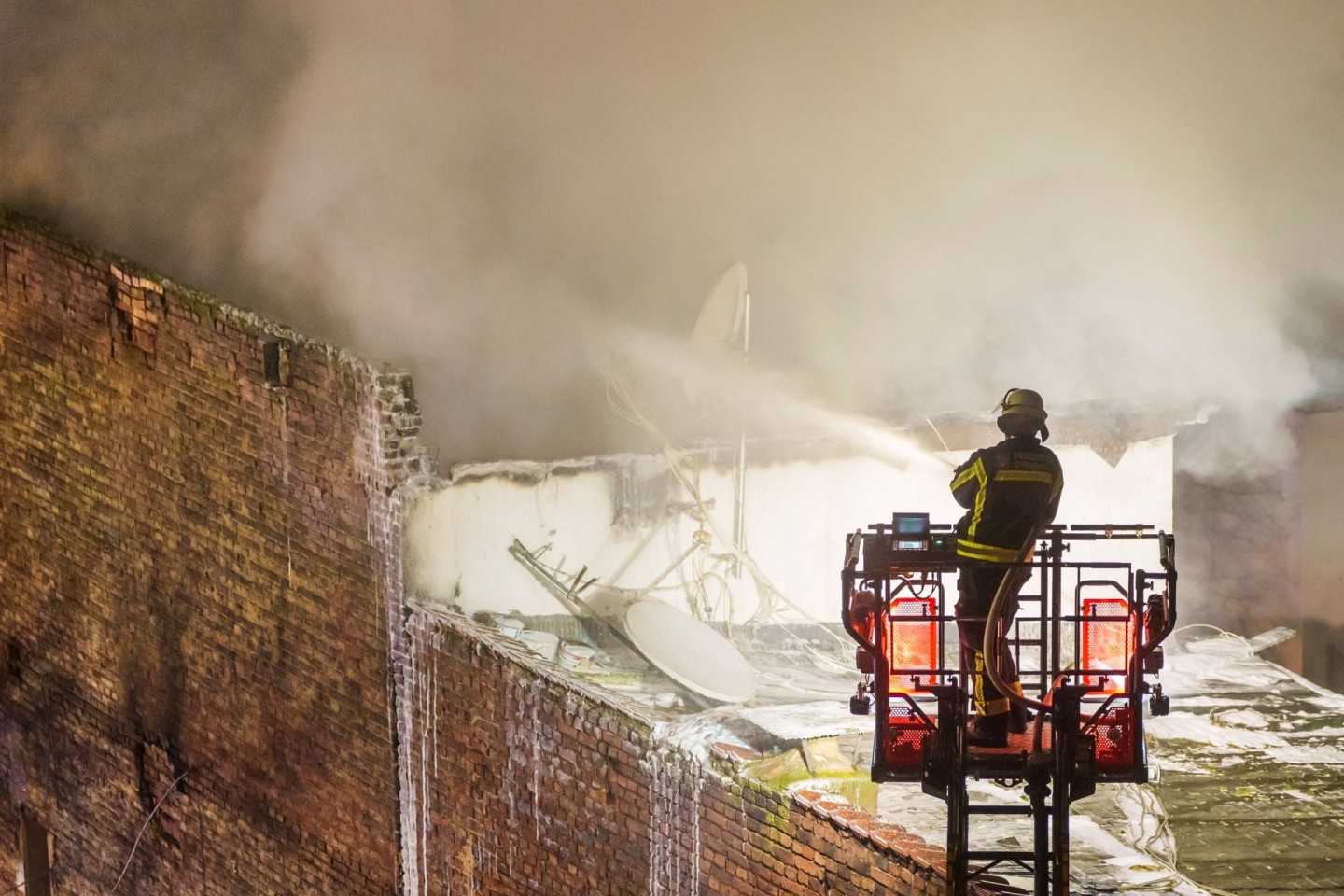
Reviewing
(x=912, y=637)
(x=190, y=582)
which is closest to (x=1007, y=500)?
(x=912, y=637)

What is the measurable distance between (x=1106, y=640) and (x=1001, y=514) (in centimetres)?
71

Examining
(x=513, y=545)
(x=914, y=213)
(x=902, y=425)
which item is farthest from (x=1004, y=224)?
(x=513, y=545)

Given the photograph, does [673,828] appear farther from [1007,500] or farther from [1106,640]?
[1007,500]

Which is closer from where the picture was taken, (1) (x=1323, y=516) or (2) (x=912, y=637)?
(2) (x=912, y=637)

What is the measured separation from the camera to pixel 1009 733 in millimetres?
5406

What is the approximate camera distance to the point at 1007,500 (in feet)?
16.3

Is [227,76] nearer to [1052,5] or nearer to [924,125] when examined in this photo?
[924,125]

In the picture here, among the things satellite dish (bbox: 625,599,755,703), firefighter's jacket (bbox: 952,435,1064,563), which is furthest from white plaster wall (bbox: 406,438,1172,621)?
firefighter's jacket (bbox: 952,435,1064,563)

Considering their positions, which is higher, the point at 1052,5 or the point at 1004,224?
the point at 1052,5

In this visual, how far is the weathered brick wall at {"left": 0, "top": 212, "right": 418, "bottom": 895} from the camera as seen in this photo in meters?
7.67

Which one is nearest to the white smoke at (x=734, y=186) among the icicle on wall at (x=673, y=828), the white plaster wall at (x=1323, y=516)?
the white plaster wall at (x=1323, y=516)

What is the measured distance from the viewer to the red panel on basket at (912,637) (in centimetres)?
523

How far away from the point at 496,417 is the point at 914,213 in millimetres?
4833

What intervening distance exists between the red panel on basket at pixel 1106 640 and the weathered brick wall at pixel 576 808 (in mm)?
969
